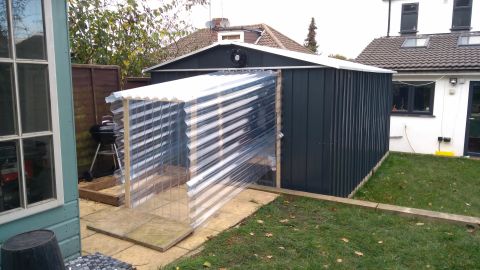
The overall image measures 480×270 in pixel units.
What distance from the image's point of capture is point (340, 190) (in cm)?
567

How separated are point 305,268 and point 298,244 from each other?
0.51 meters

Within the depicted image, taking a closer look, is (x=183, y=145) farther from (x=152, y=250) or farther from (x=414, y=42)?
(x=414, y=42)

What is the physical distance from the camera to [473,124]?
1041 cm

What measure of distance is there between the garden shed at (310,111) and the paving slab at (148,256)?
2.53 metres

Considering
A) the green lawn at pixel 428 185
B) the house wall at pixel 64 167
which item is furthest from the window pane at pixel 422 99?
the house wall at pixel 64 167

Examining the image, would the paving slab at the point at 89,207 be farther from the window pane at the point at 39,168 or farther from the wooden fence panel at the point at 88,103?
the window pane at the point at 39,168

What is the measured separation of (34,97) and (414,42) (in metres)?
13.1

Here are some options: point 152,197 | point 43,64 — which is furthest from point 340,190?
point 43,64

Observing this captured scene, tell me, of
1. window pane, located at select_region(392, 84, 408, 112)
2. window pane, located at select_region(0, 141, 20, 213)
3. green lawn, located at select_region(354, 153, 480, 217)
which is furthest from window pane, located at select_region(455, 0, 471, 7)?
window pane, located at select_region(0, 141, 20, 213)

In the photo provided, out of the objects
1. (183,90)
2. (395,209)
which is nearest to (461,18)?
(395,209)

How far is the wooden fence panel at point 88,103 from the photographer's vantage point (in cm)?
597

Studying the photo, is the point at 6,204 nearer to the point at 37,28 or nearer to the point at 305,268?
the point at 37,28

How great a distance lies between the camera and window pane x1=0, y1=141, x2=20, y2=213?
9.05 feet

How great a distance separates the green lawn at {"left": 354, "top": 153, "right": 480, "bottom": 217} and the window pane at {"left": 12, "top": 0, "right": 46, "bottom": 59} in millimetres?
5103
